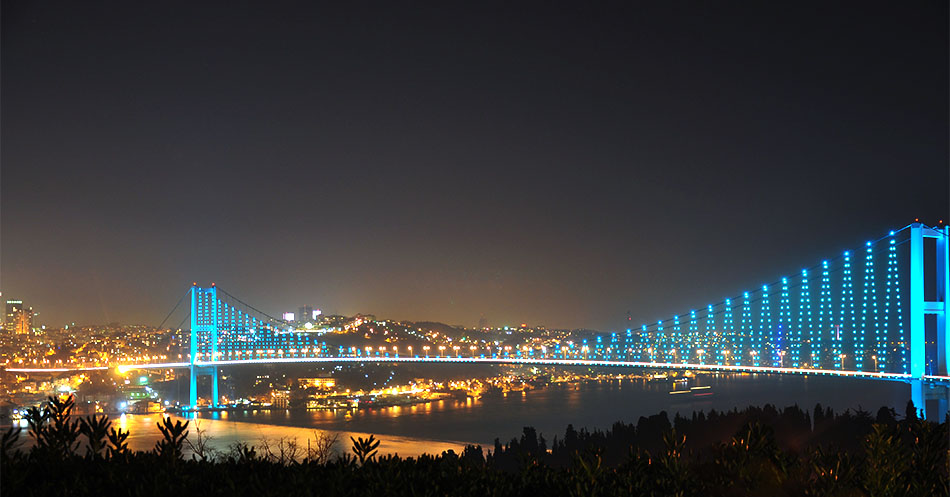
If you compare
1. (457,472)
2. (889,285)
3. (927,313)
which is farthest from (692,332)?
(457,472)

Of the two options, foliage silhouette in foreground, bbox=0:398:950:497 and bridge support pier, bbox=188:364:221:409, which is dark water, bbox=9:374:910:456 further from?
foliage silhouette in foreground, bbox=0:398:950:497

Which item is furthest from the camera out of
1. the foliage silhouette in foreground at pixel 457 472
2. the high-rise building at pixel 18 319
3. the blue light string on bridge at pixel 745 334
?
the high-rise building at pixel 18 319

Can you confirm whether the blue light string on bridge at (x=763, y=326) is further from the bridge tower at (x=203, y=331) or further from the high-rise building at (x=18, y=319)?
the high-rise building at (x=18, y=319)

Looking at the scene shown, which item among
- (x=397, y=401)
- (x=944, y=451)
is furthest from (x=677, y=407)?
(x=944, y=451)

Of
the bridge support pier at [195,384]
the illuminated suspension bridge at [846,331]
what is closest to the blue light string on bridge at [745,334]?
the illuminated suspension bridge at [846,331]

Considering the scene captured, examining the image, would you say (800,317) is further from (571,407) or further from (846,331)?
(571,407)

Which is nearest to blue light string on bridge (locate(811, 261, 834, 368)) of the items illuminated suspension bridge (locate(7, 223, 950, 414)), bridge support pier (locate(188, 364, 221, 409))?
illuminated suspension bridge (locate(7, 223, 950, 414))
